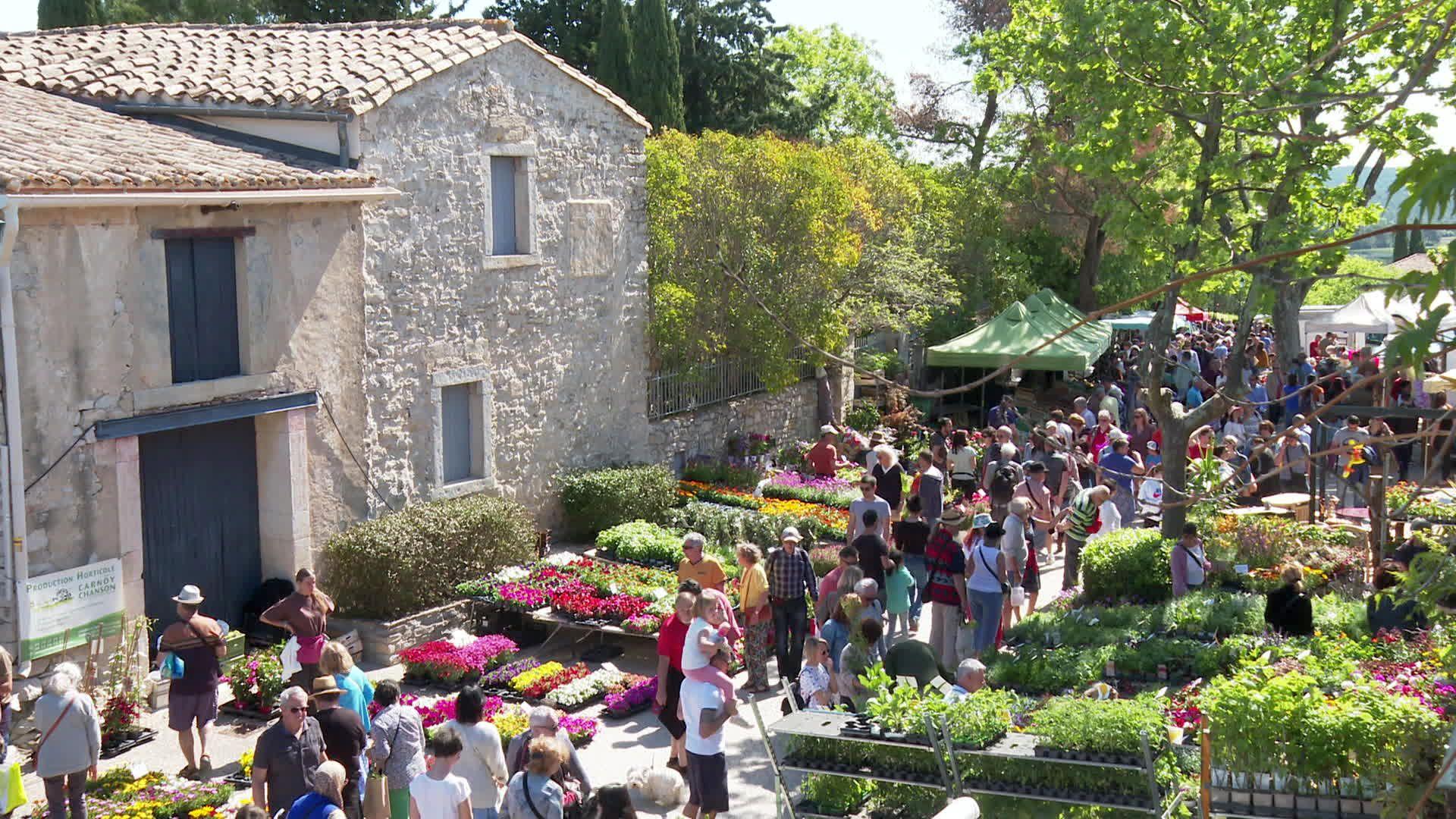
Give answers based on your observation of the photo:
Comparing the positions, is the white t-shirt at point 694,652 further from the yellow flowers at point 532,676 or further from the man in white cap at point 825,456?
the man in white cap at point 825,456

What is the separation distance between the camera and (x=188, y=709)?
10828 millimetres

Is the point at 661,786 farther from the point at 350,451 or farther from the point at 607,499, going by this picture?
the point at 607,499

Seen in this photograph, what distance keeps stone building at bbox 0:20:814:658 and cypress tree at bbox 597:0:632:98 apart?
12.9 meters

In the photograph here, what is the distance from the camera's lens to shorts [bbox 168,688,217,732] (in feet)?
35.4

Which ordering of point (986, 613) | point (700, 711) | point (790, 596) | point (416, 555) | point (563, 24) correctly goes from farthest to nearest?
point (563, 24) → point (416, 555) → point (986, 613) → point (790, 596) → point (700, 711)

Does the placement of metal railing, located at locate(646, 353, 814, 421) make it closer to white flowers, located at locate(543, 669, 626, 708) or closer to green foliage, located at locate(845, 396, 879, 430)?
green foliage, located at locate(845, 396, 879, 430)

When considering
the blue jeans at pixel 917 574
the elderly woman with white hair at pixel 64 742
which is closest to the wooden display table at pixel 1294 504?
the blue jeans at pixel 917 574

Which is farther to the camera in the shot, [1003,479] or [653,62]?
[653,62]

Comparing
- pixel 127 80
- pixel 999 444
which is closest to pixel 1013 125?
pixel 999 444

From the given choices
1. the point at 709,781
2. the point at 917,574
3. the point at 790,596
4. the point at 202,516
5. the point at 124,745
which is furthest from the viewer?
the point at 917,574

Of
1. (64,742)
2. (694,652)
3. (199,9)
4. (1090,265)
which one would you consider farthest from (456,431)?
(1090,265)

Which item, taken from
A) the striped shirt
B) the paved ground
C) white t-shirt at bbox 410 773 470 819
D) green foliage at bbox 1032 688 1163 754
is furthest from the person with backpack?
white t-shirt at bbox 410 773 470 819

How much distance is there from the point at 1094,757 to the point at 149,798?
647 cm

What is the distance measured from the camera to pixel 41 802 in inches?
401
